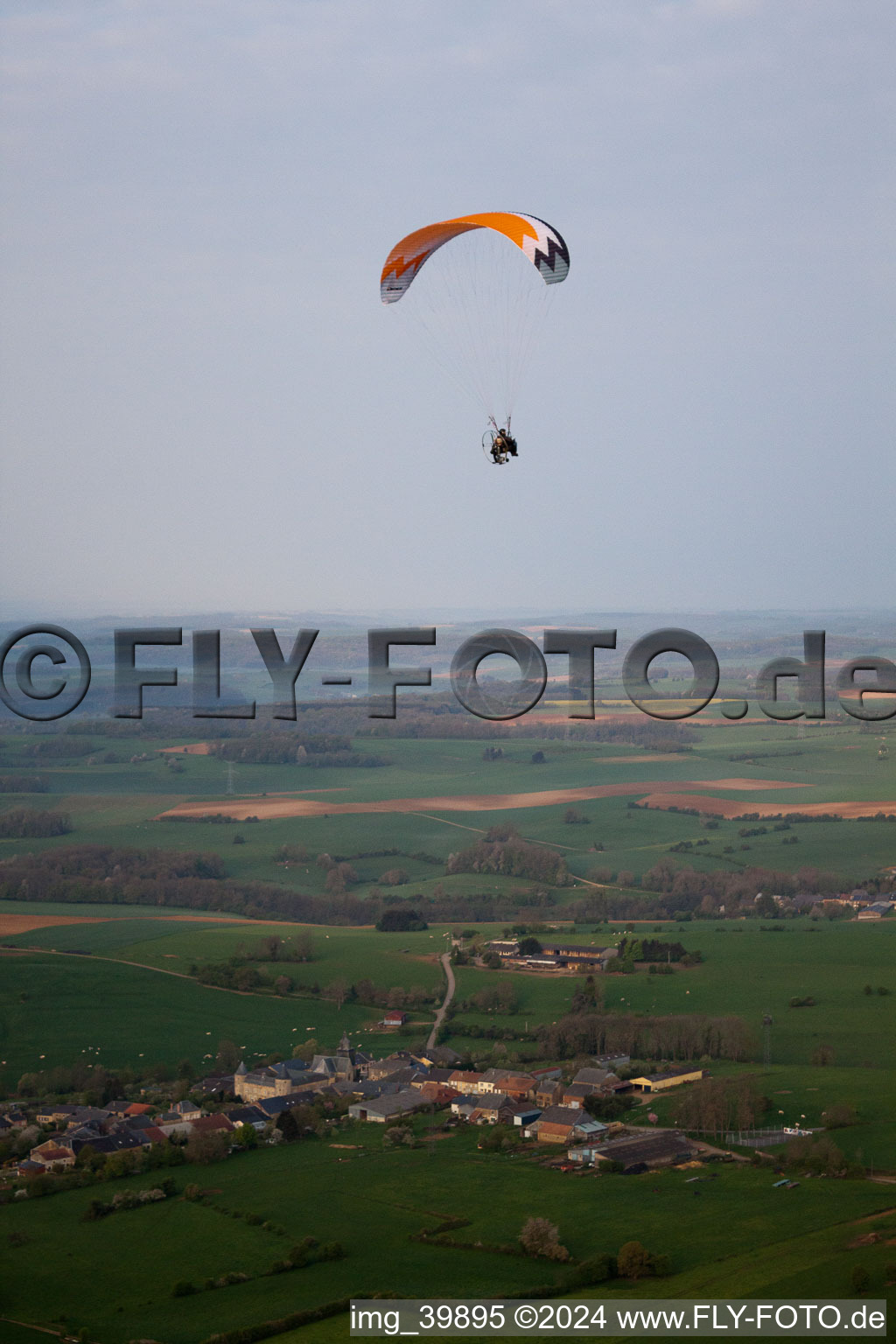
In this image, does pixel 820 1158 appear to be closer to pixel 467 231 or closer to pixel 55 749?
pixel 467 231

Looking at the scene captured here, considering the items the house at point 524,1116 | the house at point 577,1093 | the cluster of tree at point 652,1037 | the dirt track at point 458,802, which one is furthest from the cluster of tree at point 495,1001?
the dirt track at point 458,802

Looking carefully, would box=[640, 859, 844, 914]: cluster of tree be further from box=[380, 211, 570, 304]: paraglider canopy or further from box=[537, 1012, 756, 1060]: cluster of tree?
box=[380, 211, 570, 304]: paraglider canopy

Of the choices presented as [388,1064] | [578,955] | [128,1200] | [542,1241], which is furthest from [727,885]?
[128,1200]

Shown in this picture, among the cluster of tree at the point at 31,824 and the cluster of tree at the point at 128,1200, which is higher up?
the cluster of tree at the point at 31,824

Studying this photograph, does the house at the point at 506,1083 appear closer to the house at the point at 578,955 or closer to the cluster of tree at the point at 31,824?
the house at the point at 578,955

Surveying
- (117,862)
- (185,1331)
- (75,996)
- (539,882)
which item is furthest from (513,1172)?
(117,862)

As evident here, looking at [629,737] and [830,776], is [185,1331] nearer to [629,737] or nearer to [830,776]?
[830,776]

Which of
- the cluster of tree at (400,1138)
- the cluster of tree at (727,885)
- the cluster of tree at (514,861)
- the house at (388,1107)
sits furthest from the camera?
the cluster of tree at (514,861)
